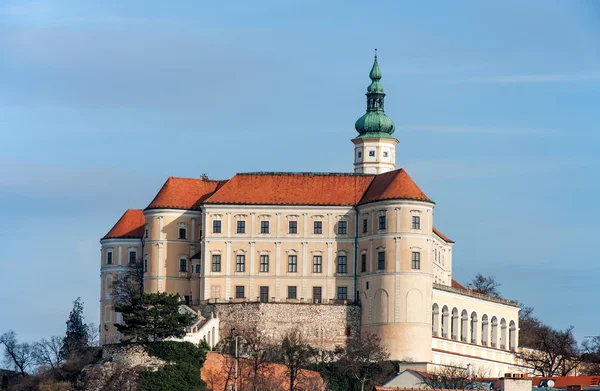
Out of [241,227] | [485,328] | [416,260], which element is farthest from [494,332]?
[241,227]

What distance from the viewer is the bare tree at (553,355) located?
133 metres

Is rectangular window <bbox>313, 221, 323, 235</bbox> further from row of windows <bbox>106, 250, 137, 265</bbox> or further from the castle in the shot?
row of windows <bbox>106, 250, 137, 265</bbox>

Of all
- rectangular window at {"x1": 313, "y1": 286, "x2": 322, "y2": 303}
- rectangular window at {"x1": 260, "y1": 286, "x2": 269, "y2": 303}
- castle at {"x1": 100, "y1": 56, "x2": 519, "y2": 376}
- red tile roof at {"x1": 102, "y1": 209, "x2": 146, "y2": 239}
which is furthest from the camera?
red tile roof at {"x1": 102, "y1": 209, "x2": 146, "y2": 239}

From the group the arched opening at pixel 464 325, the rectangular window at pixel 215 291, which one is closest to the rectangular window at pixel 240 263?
the rectangular window at pixel 215 291

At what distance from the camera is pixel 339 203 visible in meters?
130

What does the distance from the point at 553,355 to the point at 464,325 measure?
9.42 meters

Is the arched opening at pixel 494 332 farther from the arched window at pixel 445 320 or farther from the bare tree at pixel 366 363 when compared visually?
the bare tree at pixel 366 363

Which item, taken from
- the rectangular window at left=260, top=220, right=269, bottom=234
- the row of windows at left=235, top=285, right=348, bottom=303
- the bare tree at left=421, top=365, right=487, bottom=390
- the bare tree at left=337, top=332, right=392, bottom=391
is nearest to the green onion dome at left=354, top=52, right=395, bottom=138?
the rectangular window at left=260, top=220, right=269, bottom=234

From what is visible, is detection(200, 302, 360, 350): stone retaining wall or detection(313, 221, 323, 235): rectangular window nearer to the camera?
detection(200, 302, 360, 350): stone retaining wall

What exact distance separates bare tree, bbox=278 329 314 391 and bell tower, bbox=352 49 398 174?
45.0 metres

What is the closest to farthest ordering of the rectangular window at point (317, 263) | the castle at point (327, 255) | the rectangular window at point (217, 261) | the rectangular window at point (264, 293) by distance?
the castle at point (327, 255) < the rectangular window at point (264, 293) < the rectangular window at point (217, 261) < the rectangular window at point (317, 263)

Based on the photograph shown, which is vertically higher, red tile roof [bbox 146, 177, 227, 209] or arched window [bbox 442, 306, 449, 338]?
red tile roof [bbox 146, 177, 227, 209]

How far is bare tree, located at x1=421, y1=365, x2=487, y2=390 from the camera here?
362ft

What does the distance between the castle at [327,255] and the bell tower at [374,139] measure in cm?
3303
